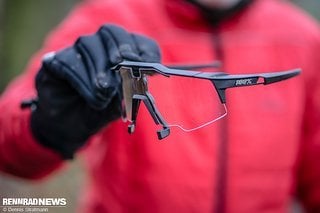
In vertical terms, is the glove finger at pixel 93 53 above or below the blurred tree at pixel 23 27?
below

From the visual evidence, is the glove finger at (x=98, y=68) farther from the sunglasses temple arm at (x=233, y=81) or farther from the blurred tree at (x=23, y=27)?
the blurred tree at (x=23, y=27)

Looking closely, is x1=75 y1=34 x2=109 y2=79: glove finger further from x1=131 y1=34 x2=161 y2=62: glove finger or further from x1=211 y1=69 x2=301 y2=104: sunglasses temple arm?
x1=211 y1=69 x2=301 y2=104: sunglasses temple arm

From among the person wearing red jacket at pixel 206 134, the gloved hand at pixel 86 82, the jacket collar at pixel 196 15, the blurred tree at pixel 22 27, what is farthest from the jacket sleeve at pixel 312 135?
the blurred tree at pixel 22 27

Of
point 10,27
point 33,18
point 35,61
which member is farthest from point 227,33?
point 33,18

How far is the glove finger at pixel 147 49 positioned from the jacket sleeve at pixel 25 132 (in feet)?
0.89

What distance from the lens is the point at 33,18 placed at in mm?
3434

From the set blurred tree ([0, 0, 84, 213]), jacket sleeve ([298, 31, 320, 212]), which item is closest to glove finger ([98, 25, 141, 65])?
jacket sleeve ([298, 31, 320, 212])

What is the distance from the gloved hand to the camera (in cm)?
110

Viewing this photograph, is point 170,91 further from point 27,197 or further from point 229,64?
point 229,64

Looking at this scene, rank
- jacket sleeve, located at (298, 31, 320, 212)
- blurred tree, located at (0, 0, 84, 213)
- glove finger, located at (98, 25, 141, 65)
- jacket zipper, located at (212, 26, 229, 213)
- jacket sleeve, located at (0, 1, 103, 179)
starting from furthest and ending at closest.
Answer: blurred tree, located at (0, 0, 84, 213) < jacket sleeve, located at (298, 31, 320, 212) < jacket zipper, located at (212, 26, 229, 213) < jacket sleeve, located at (0, 1, 103, 179) < glove finger, located at (98, 25, 141, 65)

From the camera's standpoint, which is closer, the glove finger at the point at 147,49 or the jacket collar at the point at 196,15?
the glove finger at the point at 147,49

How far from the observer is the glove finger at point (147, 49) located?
111cm

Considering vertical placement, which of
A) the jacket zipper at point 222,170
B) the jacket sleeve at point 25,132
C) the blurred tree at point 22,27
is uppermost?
the blurred tree at point 22,27

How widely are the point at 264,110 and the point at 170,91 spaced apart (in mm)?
550
